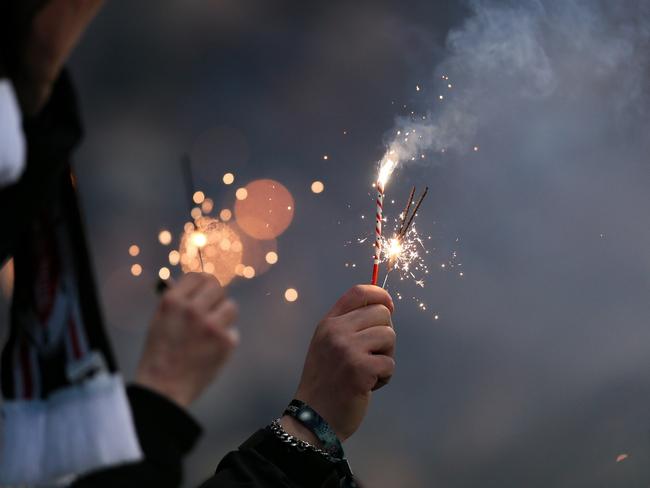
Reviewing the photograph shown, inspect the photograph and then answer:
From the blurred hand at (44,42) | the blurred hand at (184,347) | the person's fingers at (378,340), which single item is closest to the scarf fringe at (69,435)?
the blurred hand at (184,347)

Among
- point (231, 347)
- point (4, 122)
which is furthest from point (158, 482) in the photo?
point (4, 122)

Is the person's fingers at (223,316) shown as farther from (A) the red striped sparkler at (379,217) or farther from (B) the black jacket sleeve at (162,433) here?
(A) the red striped sparkler at (379,217)

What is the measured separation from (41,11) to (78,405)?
1.00m

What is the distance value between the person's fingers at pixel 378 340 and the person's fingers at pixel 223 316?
166 cm

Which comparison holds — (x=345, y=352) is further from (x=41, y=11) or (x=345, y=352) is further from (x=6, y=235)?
(x=41, y=11)

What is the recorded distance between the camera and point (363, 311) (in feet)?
11.7

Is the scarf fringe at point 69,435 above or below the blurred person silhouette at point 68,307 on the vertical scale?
below

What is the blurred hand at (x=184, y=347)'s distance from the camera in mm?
1758

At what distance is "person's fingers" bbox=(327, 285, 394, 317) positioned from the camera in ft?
11.8

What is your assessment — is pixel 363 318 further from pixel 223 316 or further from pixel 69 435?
pixel 69 435

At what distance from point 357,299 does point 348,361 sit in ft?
1.29

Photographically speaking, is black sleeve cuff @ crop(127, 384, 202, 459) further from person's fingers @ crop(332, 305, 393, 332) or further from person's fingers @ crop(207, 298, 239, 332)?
person's fingers @ crop(332, 305, 393, 332)

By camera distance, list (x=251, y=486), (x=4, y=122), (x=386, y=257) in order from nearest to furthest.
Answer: (x=4, y=122) < (x=251, y=486) < (x=386, y=257)

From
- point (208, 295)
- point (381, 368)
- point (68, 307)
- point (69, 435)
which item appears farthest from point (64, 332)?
point (381, 368)
